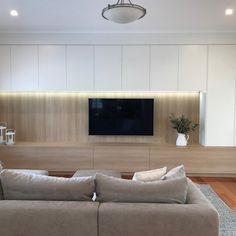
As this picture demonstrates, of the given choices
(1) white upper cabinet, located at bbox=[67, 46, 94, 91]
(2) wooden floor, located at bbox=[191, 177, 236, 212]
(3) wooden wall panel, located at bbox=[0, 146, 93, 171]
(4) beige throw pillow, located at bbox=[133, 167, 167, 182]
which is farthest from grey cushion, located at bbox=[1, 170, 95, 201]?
(1) white upper cabinet, located at bbox=[67, 46, 94, 91]

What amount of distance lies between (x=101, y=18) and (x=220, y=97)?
8.73 feet

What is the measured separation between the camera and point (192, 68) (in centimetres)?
502

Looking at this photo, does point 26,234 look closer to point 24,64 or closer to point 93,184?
point 93,184

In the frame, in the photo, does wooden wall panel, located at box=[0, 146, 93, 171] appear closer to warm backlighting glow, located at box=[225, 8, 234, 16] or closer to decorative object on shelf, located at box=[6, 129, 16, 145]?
decorative object on shelf, located at box=[6, 129, 16, 145]

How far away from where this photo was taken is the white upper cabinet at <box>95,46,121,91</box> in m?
5.05

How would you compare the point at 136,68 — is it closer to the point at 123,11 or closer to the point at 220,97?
the point at 220,97

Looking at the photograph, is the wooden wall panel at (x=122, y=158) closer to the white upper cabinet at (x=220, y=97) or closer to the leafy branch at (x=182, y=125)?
the leafy branch at (x=182, y=125)

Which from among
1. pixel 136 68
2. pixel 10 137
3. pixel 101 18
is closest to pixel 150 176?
pixel 101 18

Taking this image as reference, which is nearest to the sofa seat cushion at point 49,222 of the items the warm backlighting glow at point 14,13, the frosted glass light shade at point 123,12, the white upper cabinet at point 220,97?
the frosted glass light shade at point 123,12

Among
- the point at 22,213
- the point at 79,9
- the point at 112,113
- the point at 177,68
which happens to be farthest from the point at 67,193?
the point at 177,68

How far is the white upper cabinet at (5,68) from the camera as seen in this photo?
5121 millimetres

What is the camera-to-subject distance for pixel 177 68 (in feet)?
16.5

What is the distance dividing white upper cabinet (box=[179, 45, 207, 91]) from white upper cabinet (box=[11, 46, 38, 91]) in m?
2.85

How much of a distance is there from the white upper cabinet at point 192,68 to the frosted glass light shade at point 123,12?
2.48 meters
